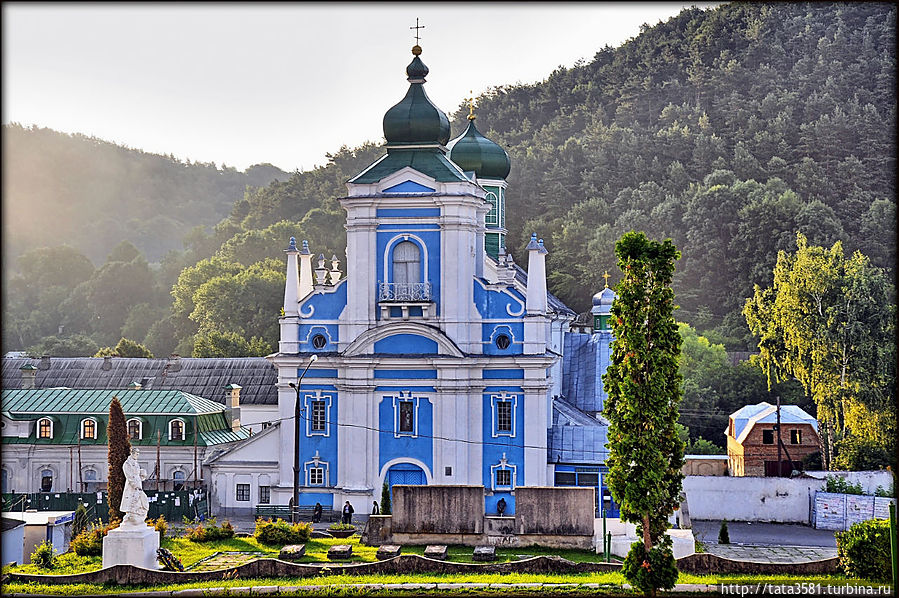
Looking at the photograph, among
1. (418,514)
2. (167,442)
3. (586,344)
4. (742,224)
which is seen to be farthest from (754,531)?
(742,224)

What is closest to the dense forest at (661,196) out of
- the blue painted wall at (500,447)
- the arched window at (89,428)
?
the blue painted wall at (500,447)

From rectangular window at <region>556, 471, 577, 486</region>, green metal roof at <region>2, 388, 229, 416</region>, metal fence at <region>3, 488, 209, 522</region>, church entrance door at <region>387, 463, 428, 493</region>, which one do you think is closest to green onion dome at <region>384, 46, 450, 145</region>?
church entrance door at <region>387, 463, 428, 493</region>

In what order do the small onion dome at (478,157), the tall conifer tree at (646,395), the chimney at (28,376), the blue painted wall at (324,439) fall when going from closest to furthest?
the tall conifer tree at (646,395)
the blue painted wall at (324,439)
the small onion dome at (478,157)
the chimney at (28,376)

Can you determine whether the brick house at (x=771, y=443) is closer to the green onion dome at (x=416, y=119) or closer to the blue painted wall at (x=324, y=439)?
the blue painted wall at (x=324, y=439)

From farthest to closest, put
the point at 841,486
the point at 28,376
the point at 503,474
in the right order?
the point at 28,376, the point at 841,486, the point at 503,474

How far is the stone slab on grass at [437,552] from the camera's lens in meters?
25.6

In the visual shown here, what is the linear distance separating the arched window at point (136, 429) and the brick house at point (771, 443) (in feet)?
70.0

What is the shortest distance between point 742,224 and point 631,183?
17.8 m

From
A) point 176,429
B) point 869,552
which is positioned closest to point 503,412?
point 176,429

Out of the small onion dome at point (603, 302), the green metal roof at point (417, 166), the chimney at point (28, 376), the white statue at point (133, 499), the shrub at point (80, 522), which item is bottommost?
the shrub at point (80, 522)

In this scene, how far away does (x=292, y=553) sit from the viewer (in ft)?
85.4

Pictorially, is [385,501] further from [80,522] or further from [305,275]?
[305,275]

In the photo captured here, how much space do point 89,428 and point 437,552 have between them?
57.9 feet

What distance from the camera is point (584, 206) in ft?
274
